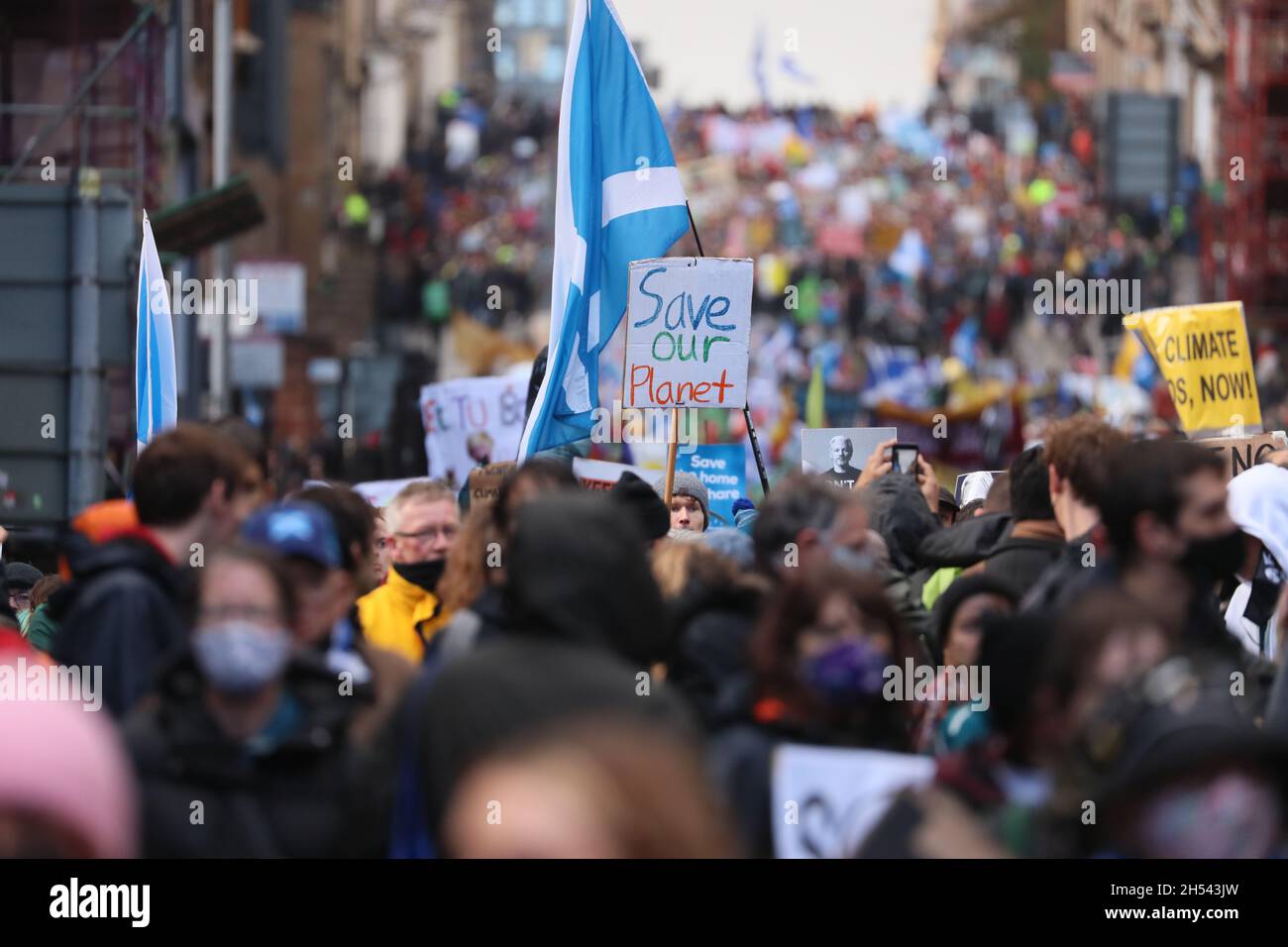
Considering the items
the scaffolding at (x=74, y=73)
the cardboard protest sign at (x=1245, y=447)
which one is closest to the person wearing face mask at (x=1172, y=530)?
the cardboard protest sign at (x=1245, y=447)

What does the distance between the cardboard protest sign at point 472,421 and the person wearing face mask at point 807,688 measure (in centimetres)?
791

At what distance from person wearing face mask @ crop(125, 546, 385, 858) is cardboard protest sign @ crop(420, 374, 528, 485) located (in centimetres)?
810

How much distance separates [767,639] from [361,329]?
1519 inches

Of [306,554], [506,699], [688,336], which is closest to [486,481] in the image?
[688,336]

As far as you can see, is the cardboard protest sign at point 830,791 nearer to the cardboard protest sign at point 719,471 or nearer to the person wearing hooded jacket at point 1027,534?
the person wearing hooded jacket at point 1027,534

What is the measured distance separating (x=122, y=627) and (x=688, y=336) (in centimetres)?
389

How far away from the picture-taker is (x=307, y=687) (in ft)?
14.0

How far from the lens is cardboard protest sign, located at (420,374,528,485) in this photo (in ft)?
40.7

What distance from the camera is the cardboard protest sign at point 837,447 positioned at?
9.61 metres

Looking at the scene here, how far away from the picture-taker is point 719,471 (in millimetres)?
10914
